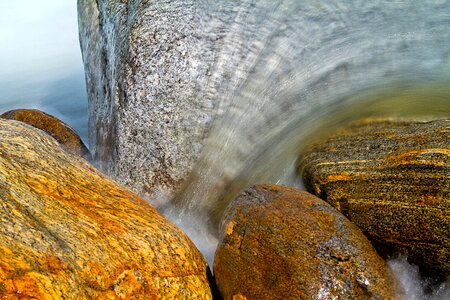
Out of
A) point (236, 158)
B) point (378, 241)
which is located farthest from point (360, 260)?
point (236, 158)

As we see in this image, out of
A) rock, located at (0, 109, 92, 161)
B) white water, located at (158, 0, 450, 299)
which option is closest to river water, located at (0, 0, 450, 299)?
white water, located at (158, 0, 450, 299)

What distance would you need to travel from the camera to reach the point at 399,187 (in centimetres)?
389

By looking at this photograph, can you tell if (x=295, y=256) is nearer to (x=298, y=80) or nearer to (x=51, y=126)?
(x=298, y=80)

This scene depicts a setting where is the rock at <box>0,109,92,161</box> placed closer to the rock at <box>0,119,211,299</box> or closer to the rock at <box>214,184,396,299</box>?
the rock at <box>0,119,211,299</box>

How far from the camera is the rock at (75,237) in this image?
2.62 metres

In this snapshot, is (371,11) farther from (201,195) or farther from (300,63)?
(201,195)

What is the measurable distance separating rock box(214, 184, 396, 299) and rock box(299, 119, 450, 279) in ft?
1.08

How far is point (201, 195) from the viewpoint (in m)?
5.43

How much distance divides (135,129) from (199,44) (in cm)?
121

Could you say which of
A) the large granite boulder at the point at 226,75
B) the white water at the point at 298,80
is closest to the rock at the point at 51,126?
the large granite boulder at the point at 226,75

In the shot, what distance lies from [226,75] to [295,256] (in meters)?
2.59

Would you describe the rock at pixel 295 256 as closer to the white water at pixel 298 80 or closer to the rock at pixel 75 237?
the rock at pixel 75 237

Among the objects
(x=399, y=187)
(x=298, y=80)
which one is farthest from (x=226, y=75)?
(x=399, y=187)

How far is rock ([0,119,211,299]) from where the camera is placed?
8.61 ft
